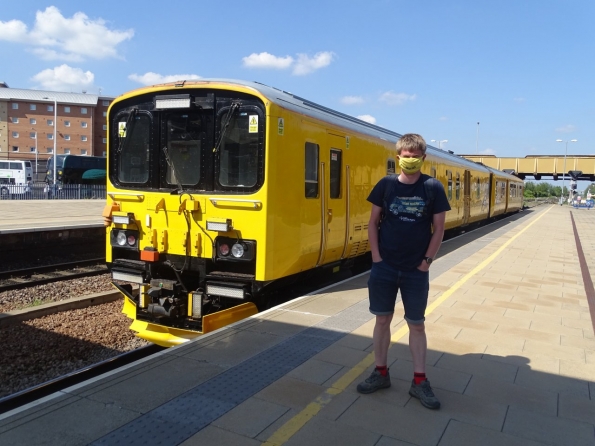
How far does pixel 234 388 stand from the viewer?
4.06 metres

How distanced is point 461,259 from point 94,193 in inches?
1176

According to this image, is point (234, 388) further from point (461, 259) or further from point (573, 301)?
point (461, 259)

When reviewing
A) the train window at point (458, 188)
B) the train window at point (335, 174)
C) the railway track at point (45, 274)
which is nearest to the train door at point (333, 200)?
the train window at point (335, 174)

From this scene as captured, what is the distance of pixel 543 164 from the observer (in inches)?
2506

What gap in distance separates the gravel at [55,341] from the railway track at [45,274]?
65 centimetres

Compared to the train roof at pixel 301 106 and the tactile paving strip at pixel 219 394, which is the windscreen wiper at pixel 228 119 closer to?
the train roof at pixel 301 106

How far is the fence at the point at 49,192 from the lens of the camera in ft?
99.3

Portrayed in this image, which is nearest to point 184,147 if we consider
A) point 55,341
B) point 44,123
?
point 55,341

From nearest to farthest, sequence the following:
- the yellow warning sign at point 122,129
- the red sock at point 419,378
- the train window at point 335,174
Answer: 1. the red sock at point 419,378
2. the yellow warning sign at point 122,129
3. the train window at point 335,174

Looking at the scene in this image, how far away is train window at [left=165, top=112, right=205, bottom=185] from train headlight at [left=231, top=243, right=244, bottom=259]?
1.00 metres

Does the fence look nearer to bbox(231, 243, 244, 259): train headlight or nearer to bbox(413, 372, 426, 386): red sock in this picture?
bbox(231, 243, 244, 259): train headlight

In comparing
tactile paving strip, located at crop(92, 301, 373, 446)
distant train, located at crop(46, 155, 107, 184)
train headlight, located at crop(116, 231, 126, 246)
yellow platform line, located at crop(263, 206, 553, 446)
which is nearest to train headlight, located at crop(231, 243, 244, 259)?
tactile paving strip, located at crop(92, 301, 373, 446)

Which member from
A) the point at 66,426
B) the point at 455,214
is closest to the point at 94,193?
the point at 455,214

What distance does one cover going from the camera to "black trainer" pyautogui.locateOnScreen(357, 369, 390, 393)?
3.99m
